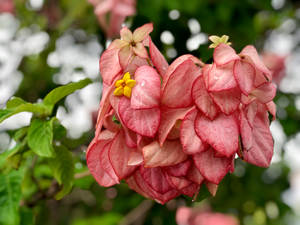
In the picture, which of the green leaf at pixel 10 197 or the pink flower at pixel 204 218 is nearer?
the green leaf at pixel 10 197

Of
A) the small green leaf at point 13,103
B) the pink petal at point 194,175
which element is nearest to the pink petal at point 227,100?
the pink petal at point 194,175

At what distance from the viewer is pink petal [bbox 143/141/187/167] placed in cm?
58

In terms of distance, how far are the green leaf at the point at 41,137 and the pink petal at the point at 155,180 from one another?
0.18 m

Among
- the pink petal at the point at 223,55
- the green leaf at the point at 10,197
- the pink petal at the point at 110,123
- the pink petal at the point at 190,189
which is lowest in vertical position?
the green leaf at the point at 10,197

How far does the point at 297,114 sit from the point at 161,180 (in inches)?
50.8

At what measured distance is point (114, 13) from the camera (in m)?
1.33

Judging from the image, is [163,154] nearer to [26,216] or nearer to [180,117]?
[180,117]

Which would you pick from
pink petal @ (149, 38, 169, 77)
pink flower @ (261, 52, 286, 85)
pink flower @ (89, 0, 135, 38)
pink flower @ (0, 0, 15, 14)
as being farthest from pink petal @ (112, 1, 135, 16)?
pink flower @ (0, 0, 15, 14)

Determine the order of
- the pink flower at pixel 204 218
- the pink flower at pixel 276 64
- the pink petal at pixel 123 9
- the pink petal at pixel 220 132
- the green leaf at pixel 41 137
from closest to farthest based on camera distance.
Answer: the pink petal at pixel 220 132
the green leaf at pixel 41 137
the pink petal at pixel 123 9
the pink flower at pixel 276 64
the pink flower at pixel 204 218

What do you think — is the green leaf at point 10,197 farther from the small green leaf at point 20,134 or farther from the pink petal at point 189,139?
the pink petal at point 189,139

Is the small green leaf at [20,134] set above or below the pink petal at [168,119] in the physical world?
below

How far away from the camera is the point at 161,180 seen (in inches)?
24.8

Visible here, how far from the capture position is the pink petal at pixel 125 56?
0.64 meters

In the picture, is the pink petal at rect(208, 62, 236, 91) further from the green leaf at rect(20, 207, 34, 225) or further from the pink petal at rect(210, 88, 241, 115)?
the green leaf at rect(20, 207, 34, 225)
